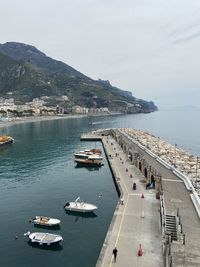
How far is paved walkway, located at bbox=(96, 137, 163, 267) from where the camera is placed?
33.9m

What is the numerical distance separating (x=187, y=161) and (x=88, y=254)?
4760 cm

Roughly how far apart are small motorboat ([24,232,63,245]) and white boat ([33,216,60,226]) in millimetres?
4145

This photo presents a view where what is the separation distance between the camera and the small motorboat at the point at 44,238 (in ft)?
137

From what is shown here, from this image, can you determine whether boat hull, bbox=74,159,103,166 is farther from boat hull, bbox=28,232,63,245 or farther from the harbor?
boat hull, bbox=28,232,63,245

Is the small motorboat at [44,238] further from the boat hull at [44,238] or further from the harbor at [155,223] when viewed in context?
the harbor at [155,223]

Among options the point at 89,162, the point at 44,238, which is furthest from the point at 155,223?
the point at 89,162

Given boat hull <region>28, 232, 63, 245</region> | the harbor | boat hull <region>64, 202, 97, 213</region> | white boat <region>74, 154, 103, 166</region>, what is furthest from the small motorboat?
white boat <region>74, 154, 103, 166</region>

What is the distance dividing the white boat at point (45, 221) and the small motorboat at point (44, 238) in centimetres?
414

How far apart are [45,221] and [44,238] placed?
5.58 m

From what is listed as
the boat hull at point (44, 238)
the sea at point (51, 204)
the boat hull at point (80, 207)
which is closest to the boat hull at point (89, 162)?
the sea at point (51, 204)

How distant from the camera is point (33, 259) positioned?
1534 inches

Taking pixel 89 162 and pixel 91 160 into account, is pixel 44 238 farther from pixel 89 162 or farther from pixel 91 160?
pixel 89 162

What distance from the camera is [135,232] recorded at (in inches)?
1592

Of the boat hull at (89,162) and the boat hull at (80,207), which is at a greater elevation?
the boat hull at (89,162)
